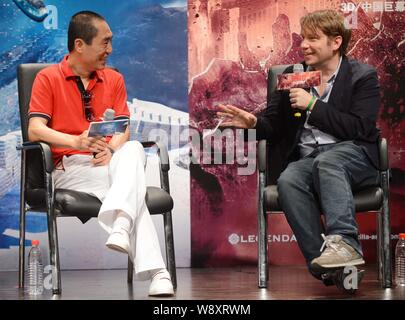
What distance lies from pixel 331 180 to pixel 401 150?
178 cm

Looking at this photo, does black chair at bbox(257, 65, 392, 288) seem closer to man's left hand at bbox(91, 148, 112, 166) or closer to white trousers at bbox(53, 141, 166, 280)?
white trousers at bbox(53, 141, 166, 280)

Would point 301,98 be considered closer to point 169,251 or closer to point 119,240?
point 169,251

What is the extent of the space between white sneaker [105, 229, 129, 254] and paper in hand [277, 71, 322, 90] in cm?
109

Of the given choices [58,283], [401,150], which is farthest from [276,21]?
[58,283]

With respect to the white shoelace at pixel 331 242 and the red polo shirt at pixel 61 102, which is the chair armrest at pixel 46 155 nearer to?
the red polo shirt at pixel 61 102

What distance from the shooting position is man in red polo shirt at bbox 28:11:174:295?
371 centimetres

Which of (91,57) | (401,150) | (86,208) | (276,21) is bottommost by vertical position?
(86,208)

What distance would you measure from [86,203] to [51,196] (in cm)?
19

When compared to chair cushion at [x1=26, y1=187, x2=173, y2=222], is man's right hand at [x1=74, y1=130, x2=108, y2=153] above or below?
above

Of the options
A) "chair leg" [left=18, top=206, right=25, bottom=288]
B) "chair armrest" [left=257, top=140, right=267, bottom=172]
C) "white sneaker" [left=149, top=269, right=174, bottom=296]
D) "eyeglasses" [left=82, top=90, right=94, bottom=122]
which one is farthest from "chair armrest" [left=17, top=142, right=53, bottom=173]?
"chair armrest" [left=257, top=140, right=267, bottom=172]

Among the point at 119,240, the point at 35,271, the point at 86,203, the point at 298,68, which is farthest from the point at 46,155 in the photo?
the point at 298,68

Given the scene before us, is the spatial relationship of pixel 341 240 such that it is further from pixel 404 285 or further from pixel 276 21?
pixel 276 21

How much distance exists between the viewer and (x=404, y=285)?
13.7 ft

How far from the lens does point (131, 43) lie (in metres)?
5.32
